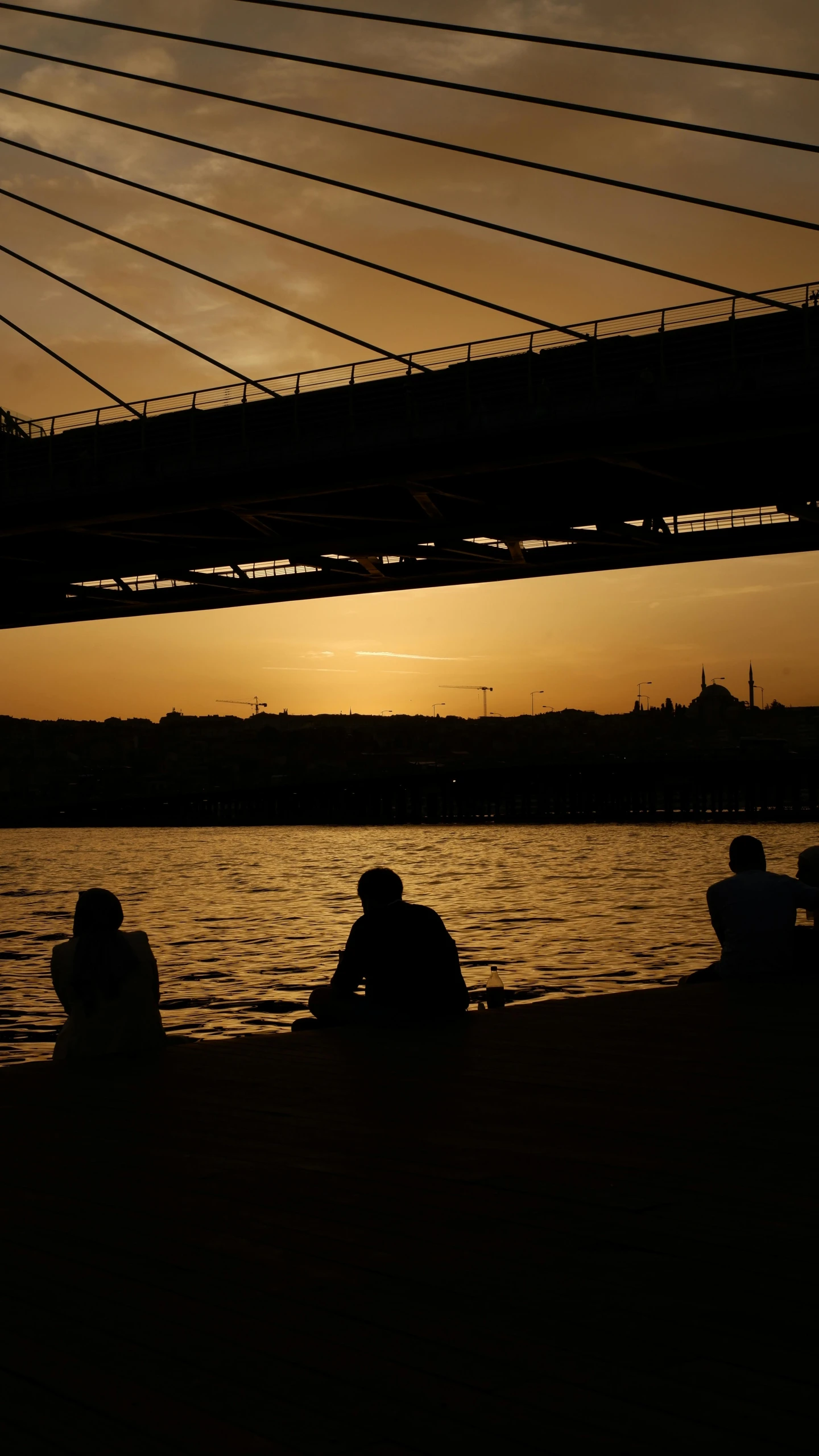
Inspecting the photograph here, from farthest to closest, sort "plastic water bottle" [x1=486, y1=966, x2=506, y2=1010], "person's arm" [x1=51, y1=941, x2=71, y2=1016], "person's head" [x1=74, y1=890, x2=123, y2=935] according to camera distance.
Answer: "plastic water bottle" [x1=486, y1=966, x2=506, y2=1010]
"person's arm" [x1=51, y1=941, x2=71, y2=1016]
"person's head" [x1=74, y1=890, x2=123, y2=935]

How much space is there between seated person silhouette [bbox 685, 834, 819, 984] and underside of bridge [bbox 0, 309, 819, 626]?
75.4 feet

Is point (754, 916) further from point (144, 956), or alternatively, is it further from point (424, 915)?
point (144, 956)

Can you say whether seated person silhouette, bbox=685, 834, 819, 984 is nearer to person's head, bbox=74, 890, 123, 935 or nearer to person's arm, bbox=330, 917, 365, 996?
person's arm, bbox=330, 917, 365, 996

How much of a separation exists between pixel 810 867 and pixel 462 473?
83.8ft

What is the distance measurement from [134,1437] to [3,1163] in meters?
2.94

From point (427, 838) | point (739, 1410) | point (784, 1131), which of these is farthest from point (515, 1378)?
point (427, 838)

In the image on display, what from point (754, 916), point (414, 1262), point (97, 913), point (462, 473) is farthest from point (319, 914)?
point (414, 1262)

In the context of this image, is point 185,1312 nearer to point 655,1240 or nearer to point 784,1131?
point 655,1240

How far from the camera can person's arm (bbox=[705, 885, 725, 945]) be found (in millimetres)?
10664

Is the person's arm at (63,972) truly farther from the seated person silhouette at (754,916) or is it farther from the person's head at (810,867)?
the person's head at (810,867)

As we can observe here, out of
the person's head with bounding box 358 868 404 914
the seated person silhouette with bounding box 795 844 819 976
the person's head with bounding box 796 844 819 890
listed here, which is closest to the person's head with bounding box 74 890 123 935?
the person's head with bounding box 358 868 404 914

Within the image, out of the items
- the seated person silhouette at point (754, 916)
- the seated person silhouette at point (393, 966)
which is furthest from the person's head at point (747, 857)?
the seated person silhouette at point (393, 966)

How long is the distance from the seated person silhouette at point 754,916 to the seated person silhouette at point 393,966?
236cm

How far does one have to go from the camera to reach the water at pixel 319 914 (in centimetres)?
2789
